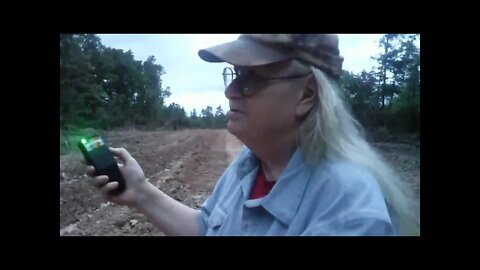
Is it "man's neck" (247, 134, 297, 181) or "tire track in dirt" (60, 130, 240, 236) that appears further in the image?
"tire track in dirt" (60, 130, 240, 236)

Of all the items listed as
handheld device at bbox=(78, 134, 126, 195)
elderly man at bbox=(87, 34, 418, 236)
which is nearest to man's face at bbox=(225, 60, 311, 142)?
elderly man at bbox=(87, 34, 418, 236)

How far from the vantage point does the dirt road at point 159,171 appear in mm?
1262

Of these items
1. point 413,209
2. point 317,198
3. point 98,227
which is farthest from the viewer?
point 98,227

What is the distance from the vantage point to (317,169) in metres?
1.00

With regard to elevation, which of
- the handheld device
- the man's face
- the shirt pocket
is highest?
the man's face

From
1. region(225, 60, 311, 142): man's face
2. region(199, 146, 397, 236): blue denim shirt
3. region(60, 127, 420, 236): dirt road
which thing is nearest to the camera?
region(199, 146, 397, 236): blue denim shirt

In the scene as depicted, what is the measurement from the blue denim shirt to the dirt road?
0.16 meters

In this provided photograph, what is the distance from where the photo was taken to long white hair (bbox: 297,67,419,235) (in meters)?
1.01

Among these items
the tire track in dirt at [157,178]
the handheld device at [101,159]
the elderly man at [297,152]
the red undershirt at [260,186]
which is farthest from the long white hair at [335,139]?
the handheld device at [101,159]

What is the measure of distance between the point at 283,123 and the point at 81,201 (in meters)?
0.68

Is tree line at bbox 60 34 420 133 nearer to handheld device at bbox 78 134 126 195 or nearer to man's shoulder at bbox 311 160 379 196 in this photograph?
handheld device at bbox 78 134 126 195

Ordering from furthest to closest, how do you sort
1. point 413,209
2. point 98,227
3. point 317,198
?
point 98,227 < point 413,209 < point 317,198
